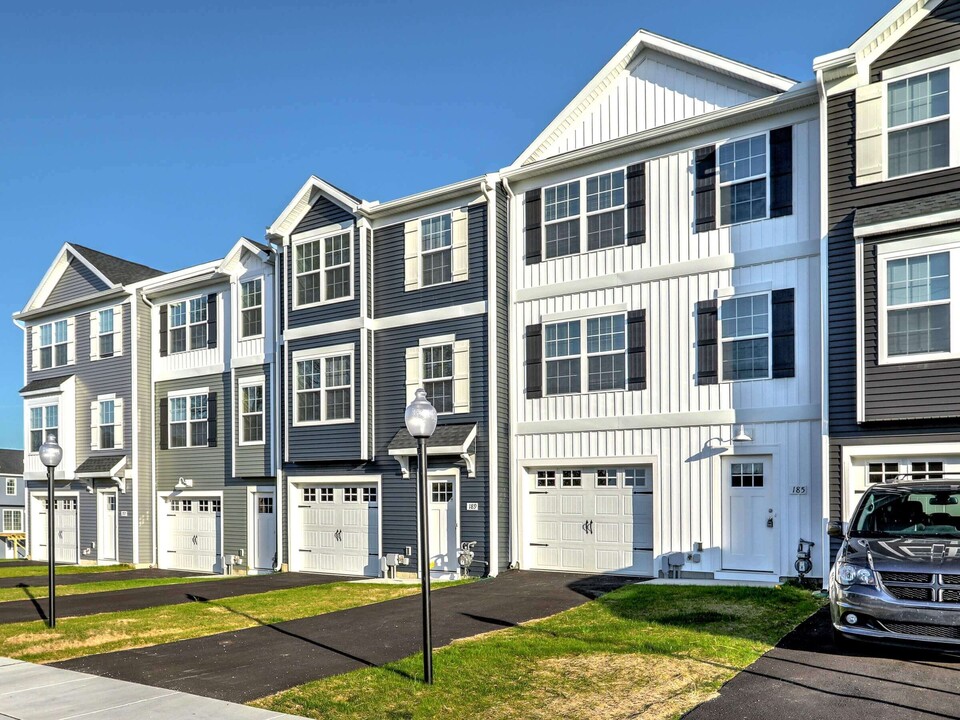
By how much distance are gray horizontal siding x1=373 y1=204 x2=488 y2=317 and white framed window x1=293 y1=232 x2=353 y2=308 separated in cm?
74

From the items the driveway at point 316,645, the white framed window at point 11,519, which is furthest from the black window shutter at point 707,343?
the white framed window at point 11,519

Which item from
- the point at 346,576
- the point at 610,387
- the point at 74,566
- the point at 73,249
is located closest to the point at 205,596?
the point at 346,576

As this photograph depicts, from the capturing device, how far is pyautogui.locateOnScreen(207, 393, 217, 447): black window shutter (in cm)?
2380

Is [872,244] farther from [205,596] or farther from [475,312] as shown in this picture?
[205,596]

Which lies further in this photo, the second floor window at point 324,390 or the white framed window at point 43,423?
the white framed window at point 43,423

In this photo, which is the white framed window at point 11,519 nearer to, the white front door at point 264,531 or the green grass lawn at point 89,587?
the green grass lawn at point 89,587

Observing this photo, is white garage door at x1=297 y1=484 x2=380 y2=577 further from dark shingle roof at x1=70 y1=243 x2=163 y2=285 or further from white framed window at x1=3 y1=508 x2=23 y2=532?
white framed window at x1=3 y1=508 x2=23 y2=532

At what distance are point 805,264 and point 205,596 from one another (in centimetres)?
1283

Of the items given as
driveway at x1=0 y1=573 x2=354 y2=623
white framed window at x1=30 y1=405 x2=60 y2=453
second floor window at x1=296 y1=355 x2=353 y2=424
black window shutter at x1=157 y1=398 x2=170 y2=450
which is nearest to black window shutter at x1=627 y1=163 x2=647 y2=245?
second floor window at x1=296 y1=355 x2=353 y2=424

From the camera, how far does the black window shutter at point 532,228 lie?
701 inches

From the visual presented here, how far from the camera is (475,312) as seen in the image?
18.0m

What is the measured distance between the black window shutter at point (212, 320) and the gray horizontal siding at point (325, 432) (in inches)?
162

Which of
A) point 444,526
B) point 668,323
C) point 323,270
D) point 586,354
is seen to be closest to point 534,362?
point 586,354

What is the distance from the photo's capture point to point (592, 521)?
1672 centimetres
